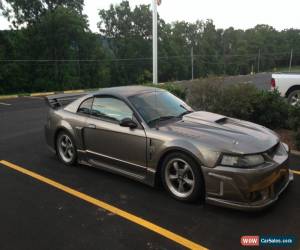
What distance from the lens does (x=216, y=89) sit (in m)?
8.42

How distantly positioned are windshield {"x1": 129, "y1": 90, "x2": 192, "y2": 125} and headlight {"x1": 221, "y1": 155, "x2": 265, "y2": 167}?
4.11 ft

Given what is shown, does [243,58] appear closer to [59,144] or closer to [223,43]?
[223,43]

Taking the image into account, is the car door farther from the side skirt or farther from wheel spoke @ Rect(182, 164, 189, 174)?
wheel spoke @ Rect(182, 164, 189, 174)

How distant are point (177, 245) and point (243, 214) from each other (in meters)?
1.06

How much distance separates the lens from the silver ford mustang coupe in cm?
405

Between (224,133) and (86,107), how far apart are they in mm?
2406

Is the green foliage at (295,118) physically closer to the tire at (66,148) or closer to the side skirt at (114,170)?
the side skirt at (114,170)

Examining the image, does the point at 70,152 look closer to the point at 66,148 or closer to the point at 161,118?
the point at 66,148

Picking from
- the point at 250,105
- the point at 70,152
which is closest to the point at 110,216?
the point at 70,152

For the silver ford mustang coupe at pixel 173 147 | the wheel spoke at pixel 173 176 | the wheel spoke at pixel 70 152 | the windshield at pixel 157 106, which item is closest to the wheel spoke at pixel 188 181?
the silver ford mustang coupe at pixel 173 147

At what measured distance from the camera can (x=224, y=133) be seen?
4492mm

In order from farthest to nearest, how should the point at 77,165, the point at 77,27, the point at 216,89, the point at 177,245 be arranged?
the point at 77,27 → the point at 216,89 → the point at 77,165 → the point at 177,245

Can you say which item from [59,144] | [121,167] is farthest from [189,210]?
[59,144]

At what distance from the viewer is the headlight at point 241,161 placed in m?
4.03
